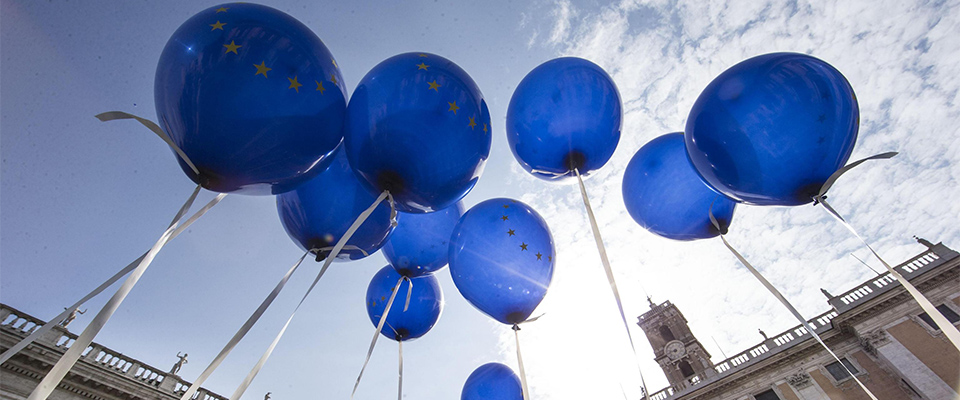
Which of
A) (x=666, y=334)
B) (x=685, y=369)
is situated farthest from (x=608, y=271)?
(x=666, y=334)

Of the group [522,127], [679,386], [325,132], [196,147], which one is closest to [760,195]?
[522,127]

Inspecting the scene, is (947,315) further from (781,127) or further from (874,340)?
(781,127)

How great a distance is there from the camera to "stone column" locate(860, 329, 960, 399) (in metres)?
12.1

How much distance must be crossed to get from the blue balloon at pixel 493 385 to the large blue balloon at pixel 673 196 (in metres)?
2.76

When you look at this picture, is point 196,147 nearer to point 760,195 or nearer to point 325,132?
point 325,132

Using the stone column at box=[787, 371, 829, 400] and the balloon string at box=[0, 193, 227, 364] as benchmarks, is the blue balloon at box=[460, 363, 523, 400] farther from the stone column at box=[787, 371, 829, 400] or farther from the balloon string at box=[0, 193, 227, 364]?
the stone column at box=[787, 371, 829, 400]

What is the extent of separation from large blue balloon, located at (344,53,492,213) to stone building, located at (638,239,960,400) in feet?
61.3

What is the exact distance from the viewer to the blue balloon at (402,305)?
13.8ft

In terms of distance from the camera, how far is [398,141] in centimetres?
228

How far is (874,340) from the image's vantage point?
14.0 metres

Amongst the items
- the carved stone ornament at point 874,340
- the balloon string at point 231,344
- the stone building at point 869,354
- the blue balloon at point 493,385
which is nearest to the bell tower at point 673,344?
the stone building at point 869,354

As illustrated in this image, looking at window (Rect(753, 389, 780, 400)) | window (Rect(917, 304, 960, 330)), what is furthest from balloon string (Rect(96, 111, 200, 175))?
window (Rect(917, 304, 960, 330))

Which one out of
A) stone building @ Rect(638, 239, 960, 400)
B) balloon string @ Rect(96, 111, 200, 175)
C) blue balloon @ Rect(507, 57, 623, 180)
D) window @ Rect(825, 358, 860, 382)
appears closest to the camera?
balloon string @ Rect(96, 111, 200, 175)

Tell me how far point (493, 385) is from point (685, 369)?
22.1m
